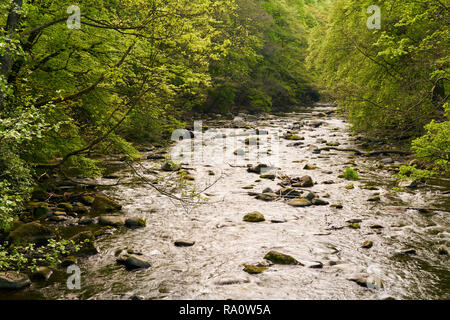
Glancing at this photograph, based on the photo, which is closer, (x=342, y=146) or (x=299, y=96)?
(x=342, y=146)

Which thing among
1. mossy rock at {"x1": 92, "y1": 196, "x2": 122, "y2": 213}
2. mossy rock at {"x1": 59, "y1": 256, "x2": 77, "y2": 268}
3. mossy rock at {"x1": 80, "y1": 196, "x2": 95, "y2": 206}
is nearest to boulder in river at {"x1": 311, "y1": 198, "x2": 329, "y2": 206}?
mossy rock at {"x1": 92, "y1": 196, "x2": 122, "y2": 213}

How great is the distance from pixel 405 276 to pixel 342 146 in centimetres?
1494

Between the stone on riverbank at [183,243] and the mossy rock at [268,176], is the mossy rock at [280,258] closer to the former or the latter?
the stone on riverbank at [183,243]

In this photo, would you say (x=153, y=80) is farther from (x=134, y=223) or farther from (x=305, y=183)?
(x=305, y=183)

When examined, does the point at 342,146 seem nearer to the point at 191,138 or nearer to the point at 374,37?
the point at 374,37

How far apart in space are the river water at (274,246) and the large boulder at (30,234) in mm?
1224

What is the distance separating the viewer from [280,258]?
7.05 m

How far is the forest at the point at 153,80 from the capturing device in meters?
6.21

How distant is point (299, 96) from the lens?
4803cm

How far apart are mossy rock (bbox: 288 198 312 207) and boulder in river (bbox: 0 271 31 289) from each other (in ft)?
24.4

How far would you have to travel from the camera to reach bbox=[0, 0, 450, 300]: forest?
6213 millimetres

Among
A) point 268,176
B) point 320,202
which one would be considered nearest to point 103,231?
point 320,202

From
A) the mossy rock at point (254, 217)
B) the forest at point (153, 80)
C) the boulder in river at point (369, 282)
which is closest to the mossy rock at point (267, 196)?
the mossy rock at point (254, 217)
